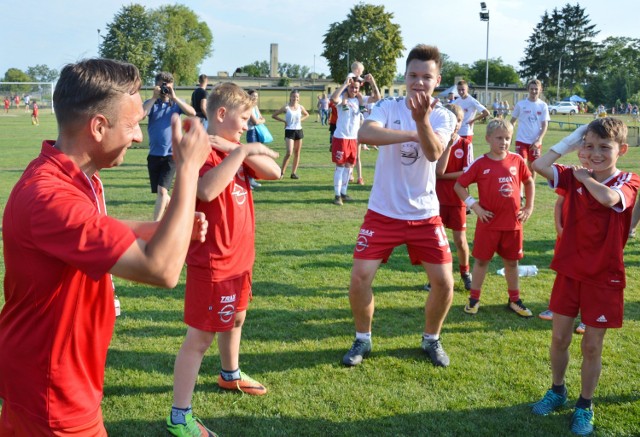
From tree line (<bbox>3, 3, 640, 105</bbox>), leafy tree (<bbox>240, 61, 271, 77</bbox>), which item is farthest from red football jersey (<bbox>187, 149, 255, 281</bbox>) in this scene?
leafy tree (<bbox>240, 61, 271, 77</bbox>)

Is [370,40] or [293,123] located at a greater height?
[370,40]

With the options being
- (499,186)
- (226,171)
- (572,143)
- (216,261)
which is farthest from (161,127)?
(572,143)

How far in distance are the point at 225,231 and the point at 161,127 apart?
5486 mm

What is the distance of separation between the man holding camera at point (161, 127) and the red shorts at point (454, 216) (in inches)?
161

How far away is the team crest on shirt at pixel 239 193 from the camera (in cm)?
344

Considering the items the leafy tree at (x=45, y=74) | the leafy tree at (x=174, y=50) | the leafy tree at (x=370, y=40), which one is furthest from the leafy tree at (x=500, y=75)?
the leafy tree at (x=45, y=74)

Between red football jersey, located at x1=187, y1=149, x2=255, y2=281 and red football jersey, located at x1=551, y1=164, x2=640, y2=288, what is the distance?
206 cm

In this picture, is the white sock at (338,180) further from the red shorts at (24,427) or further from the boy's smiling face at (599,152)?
the red shorts at (24,427)

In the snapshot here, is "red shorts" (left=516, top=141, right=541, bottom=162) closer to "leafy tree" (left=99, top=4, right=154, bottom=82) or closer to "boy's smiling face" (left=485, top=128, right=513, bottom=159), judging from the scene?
"boy's smiling face" (left=485, top=128, right=513, bottom=159)

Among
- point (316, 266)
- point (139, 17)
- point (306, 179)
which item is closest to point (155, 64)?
point (139, 17)

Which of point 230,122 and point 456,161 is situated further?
point 456,161

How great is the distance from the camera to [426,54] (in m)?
4.20

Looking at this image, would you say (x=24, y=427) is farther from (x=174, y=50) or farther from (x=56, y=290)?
(x=174, y=50)

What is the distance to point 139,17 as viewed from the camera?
8131 centimetres
